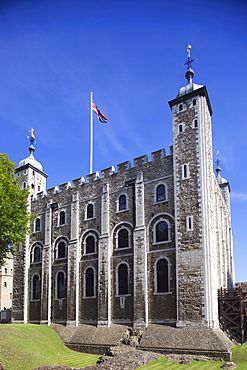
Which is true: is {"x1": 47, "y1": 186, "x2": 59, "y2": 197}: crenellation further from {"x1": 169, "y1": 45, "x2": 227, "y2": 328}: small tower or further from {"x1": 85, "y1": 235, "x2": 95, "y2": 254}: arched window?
{"x1": 169, "y1": 45, "x2": 227, "y2": 328}: small tower

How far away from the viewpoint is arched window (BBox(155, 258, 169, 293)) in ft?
100

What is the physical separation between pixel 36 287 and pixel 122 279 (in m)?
12.5

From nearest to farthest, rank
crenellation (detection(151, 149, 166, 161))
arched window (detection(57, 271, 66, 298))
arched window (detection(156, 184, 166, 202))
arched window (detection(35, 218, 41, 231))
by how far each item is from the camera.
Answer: arched window (detection(156, 184, 166, 202))
crenellation (detection(151, 149, 166, 161))
arched window (detection(57, 271, 66, 298))
arched window (detection(35, 218, 41, 231))

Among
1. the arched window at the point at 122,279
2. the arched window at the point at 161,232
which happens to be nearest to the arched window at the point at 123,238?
the arched window at the point at 122,279

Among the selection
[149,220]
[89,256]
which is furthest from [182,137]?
[89,256]

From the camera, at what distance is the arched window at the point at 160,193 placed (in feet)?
108

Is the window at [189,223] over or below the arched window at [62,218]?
below

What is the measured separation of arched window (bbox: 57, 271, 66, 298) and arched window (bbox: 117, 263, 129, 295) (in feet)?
25.1

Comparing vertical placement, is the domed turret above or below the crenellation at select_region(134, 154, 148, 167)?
above

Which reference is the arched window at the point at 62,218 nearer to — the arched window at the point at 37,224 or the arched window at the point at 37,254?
the arched window at the point at 37,224

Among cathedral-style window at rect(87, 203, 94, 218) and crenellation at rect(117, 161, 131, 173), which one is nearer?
crenellation at rect(117, 161, 131, 173)

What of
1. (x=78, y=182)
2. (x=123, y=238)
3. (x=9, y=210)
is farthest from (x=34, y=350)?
(x=78, y=182)

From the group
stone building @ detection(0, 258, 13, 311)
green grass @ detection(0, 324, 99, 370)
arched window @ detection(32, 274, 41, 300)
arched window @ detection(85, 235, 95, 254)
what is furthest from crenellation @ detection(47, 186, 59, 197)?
stone building @ detection(0, 258, 13, 311)

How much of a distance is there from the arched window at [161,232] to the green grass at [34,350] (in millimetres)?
11092
